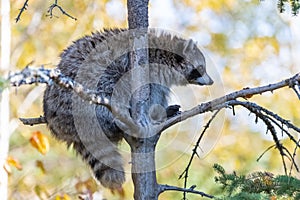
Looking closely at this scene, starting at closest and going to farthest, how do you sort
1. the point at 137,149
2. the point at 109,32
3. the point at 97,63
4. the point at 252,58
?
the point at 137,149 → the point at 97,63 → the point at 109,32 → the point at 252,58

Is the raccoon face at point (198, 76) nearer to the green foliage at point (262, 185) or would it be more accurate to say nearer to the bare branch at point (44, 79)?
the green foliage at point (262, 185)

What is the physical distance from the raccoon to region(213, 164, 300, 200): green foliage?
0.69 m

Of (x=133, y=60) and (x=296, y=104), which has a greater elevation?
(x=296, y=104)

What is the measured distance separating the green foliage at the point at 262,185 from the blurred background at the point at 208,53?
4465 millimetres

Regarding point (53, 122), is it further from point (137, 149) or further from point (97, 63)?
point (137, 149)

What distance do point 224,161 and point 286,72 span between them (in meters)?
2.01

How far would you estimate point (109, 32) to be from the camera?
3.30 meters

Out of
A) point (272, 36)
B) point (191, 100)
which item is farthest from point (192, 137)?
→ point (272, 36)

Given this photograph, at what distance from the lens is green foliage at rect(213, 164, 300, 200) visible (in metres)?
1.78

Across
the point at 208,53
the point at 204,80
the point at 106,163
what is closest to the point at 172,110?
the point at 106,163

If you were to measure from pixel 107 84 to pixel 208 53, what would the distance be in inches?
152

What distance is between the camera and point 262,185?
1934 mm

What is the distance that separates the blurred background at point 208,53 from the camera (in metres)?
7.12

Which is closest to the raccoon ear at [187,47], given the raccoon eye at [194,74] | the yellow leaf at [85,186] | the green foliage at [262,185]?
the raccoon eye at [194,74]
